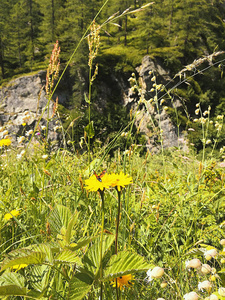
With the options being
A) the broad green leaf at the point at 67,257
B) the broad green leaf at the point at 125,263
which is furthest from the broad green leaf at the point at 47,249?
the broad green leaf at the point at 125,263

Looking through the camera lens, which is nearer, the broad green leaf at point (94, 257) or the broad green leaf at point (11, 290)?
the broad green leaf at point (11, 290)

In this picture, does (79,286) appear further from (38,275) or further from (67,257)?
(38,275)

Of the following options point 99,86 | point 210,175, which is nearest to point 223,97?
point 99,86

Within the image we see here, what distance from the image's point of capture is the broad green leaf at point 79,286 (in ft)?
1.63

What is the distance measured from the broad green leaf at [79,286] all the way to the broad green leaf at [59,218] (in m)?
0.23

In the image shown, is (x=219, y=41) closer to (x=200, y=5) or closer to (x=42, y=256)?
(x=200, y=5)

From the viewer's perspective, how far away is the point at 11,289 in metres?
0.46

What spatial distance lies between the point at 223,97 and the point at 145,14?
11710 mm

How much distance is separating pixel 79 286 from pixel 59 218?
0.27 m

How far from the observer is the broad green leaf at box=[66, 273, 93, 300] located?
0.50 meters

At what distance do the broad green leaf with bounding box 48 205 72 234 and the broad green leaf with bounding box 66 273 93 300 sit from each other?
0.23 metres

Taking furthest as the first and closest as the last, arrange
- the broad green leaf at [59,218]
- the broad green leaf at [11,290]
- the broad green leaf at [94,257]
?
the broad green leaf at [59,218]
the broad green leaf at [94,257]
the broad green leaf at [11,290]

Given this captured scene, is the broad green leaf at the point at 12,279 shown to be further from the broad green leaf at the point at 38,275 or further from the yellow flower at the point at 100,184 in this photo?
the yellow flower at the point at 100,184

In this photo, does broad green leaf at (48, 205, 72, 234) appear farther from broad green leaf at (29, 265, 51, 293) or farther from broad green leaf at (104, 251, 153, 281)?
broad green leaf at (104, 251, 153, 281)
